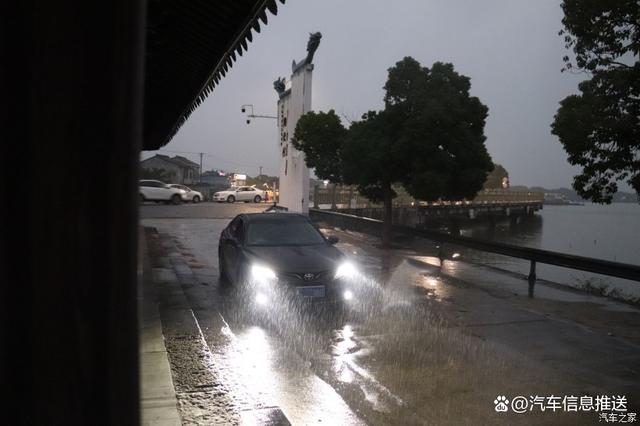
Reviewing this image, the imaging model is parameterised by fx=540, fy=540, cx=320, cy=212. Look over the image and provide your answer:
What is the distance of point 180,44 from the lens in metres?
5.86

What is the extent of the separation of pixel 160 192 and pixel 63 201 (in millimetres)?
39481

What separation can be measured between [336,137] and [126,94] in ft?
72.5

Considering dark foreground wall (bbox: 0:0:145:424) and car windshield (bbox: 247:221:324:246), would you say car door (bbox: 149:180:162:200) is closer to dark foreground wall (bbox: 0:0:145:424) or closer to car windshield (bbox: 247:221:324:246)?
car windshield (bbox: 247:221:324:246)

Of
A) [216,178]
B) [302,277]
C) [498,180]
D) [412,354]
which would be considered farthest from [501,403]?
[498,180]

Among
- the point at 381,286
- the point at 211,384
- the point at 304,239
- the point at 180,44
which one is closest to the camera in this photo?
the point at 211,384

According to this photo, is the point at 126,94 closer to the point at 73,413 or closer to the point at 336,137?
the point at 73,413

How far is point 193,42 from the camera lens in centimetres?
575

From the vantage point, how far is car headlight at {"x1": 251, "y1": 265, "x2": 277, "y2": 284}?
7.74 meters

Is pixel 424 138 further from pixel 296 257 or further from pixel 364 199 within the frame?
pixel 364 199

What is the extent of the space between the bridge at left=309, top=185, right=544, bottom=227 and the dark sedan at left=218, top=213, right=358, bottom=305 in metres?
11.1

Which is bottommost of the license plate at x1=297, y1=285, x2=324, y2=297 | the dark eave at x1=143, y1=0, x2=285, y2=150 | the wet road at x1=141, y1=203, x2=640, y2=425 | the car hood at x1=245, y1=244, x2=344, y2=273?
the wet road at x1=141, y1=203, x2=640, y2=425

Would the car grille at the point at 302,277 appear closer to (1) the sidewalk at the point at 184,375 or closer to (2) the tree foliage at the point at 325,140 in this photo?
(1) the sidewalk at the point at 184,375

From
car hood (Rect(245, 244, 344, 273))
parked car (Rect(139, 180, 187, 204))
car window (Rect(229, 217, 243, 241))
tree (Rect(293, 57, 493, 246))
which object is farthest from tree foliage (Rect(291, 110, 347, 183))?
parked car (Rect(139, 180, 187, 204))

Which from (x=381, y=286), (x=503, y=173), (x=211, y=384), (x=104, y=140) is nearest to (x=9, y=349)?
(x=104, y=140)
